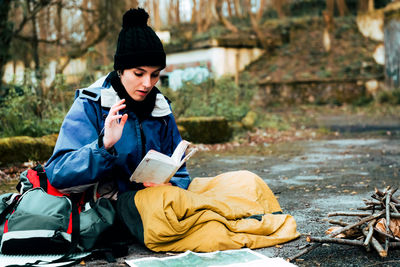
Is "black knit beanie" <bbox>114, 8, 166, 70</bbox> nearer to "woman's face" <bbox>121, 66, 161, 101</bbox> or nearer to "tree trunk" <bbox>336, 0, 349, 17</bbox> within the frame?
"woman's face" <bbox>121, 66, 161, 101</bbox>

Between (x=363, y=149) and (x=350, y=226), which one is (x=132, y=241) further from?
(x=363, y=149)

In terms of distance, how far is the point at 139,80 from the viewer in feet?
11.1

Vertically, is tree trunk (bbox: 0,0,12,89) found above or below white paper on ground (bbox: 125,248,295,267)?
above

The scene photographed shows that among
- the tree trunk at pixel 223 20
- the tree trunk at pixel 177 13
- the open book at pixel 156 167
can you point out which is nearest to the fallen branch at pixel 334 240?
the open book at pixel 156 167

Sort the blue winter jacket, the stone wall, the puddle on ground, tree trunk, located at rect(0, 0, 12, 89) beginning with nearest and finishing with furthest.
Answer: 1. the blue winter jacket
2. tree trunk, located at rect(0, 0, 12, 89)
3. the puddle on ground
4. the stone wall

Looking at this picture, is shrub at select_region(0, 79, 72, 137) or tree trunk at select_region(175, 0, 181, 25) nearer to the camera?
shrub at select_region(0, 79, 72, 137)

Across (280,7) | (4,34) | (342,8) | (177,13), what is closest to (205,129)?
(4,34)

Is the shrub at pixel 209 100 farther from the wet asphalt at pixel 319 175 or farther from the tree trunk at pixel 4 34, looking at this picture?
the tree trunk at pixel 4 34

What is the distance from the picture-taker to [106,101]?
3430mm

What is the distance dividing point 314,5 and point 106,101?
27.7 m

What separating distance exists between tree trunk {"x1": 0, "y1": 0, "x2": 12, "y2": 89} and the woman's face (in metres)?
7.17

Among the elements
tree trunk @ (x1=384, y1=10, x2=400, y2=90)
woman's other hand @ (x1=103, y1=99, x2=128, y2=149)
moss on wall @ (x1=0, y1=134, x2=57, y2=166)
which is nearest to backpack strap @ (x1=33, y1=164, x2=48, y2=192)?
woman's other hand @ (x1=103, y1=99, x2=128, y2=149)

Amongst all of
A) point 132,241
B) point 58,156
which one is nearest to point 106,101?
point 58,156

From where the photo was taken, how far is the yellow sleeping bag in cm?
318
